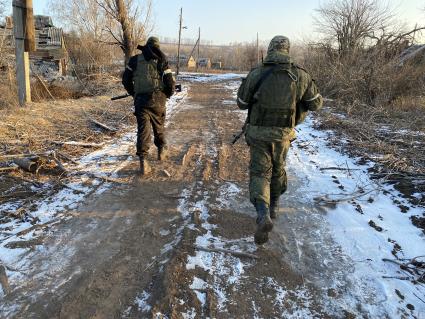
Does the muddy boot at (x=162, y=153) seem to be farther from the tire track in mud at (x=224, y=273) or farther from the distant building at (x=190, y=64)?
the distant building at (x=190, y=64)

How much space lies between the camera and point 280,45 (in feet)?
12.3

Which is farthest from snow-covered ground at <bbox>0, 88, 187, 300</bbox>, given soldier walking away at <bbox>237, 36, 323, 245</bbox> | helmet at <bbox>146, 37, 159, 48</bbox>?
soldier walking away at <bbox>237, 36, 323, 245</bbox>

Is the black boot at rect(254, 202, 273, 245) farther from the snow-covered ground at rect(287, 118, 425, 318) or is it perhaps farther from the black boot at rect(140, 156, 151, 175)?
the black boot at rect(140, 156, 151, 175)

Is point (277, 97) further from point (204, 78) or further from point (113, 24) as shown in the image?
point (204, 78)

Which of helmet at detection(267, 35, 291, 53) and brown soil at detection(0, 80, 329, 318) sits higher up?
helmet at detection(267, 35, 291, 53)

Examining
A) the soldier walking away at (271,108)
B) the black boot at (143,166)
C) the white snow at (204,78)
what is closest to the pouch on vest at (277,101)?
the soldier walking away at (271,108)

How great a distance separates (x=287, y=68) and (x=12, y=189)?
380 cm

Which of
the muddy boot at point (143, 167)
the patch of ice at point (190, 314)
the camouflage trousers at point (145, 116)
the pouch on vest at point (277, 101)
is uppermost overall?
the pouch on vest at point (277, 101)

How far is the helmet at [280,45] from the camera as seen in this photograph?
12.3 ft

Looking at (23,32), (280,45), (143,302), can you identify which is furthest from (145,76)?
(23,32)

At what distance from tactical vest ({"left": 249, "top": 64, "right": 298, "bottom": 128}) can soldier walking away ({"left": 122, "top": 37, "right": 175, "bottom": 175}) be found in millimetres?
2271

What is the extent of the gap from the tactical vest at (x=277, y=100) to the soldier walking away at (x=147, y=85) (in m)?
2.27

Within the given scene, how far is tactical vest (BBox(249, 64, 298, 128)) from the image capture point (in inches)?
144

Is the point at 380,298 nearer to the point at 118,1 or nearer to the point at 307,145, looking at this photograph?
the point at 307,145
